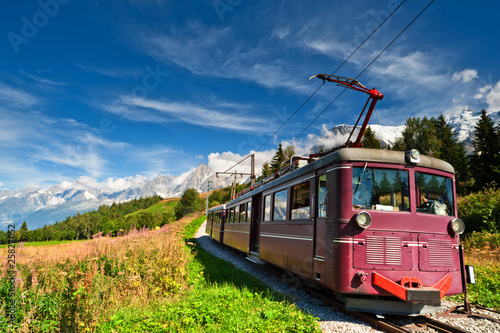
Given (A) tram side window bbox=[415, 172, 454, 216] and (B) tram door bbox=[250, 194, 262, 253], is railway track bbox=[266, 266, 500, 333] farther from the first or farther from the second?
(B) tram door bbox=[250, 194, 262, 253]

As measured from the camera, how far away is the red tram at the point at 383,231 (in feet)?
18.7

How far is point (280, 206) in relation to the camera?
9117 mm

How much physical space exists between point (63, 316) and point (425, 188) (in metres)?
7.41

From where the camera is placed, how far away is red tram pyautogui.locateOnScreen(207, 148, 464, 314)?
5.71m

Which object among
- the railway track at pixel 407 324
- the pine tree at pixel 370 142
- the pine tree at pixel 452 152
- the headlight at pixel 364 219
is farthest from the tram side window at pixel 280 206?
the pine tree at pixel 370 142

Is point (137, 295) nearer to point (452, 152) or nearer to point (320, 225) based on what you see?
point (320, 225)

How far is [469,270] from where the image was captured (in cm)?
632

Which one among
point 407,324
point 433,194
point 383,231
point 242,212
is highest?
point 433,194

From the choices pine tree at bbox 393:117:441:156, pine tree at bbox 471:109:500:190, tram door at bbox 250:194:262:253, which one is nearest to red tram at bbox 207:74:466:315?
tram door at bbox 250:194:262:253

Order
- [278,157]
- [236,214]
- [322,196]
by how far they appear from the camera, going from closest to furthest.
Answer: [322,196] < [236,214] < [278,157]

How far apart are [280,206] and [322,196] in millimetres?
2572

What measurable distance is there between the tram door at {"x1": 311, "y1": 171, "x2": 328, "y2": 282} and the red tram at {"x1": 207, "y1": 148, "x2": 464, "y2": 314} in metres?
0.02

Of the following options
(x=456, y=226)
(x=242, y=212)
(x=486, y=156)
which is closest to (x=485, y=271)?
(x=456, y=226)

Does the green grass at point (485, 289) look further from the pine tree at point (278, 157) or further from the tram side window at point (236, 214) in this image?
the pine tree at point (278, 157)
